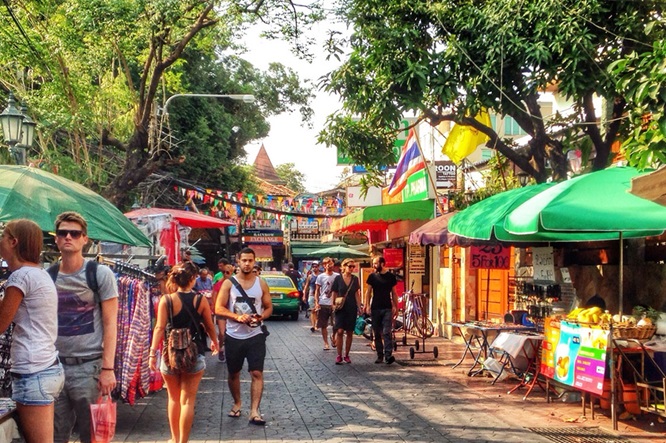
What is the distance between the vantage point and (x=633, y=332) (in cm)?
930

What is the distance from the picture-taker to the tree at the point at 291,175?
71.6 meters

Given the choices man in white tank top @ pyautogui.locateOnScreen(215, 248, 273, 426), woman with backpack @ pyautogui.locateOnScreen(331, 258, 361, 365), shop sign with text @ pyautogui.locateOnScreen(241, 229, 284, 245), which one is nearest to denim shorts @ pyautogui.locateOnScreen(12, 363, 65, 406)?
man in white tank top @ pyautogui.locateOnScreen(215, 248, 273, 426)

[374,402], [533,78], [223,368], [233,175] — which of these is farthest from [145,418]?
[233,175]

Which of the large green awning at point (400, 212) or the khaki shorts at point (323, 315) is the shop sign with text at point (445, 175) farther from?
the khaki shorts at point (323, 315)

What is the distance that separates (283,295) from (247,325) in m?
18.9

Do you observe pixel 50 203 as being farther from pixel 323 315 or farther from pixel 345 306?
pixel 323 315

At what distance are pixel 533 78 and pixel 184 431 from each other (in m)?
7.83

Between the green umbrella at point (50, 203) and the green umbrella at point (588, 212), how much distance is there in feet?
14.3

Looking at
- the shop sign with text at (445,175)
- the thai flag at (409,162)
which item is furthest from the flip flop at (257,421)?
the thai flag at (409,162)

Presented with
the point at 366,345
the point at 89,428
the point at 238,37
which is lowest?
the point at 366,345

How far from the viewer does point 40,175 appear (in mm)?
8148

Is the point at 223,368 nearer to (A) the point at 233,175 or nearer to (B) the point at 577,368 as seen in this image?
(B) the point at 577,368

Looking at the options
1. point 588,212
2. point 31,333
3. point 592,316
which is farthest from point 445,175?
point 31,333

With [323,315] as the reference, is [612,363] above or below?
above
